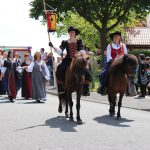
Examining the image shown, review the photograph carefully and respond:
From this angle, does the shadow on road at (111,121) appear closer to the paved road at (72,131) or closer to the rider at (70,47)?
the paved road at (72,131)

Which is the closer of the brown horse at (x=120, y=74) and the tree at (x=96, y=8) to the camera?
the brown horse at (x=120, y=74)

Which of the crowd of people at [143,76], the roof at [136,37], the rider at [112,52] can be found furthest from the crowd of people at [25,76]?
the roof at [136,37]

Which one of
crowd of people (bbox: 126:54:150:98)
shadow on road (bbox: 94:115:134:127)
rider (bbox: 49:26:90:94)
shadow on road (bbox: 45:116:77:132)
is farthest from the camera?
crowd of people (bbox: 126:54:150:98)

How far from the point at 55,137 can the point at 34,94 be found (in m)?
9.30

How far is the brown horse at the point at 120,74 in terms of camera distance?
1395 centimetres

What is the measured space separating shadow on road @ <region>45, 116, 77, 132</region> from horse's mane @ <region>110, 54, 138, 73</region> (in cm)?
177

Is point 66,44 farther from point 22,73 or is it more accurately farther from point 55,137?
point 22,73

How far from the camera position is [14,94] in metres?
21.1

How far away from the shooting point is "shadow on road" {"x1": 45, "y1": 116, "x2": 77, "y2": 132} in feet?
39.8

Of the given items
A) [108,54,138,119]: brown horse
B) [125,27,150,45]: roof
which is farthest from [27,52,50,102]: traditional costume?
[125,27,150,45]: roof

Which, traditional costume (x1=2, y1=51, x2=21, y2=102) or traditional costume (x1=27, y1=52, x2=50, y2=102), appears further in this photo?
traditional costume (x1=2, y1=51, x2=21, y2=102)

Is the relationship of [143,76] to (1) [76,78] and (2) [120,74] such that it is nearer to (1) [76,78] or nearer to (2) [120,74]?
(2) [120,74]

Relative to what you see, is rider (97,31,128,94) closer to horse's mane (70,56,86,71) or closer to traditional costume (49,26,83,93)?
traditional costume (49,26,83,93)

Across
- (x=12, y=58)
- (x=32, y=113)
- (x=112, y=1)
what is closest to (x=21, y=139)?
(x=32, y=113)
